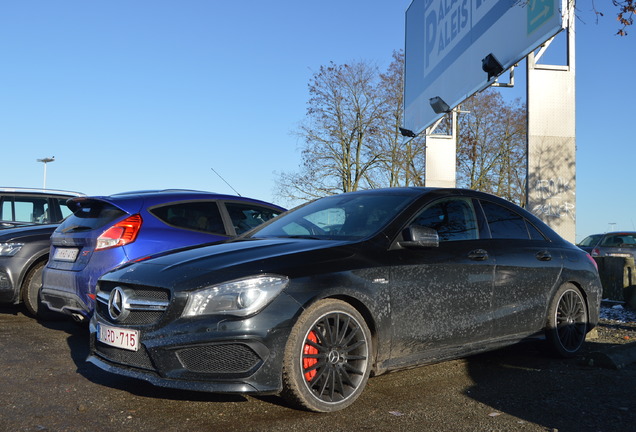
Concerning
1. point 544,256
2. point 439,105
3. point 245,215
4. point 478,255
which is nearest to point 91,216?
point 245,215

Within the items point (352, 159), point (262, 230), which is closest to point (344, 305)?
point (262, 230)

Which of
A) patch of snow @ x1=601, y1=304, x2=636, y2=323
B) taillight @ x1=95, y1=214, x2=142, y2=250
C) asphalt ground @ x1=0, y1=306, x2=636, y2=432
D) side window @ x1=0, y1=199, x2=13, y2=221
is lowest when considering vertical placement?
asphalt ground @ x1=0, y1=306, x2=636, y2=432

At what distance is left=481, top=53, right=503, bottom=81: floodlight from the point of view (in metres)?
12.2

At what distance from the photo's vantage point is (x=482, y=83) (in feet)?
43.3

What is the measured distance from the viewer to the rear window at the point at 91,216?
6082 mm

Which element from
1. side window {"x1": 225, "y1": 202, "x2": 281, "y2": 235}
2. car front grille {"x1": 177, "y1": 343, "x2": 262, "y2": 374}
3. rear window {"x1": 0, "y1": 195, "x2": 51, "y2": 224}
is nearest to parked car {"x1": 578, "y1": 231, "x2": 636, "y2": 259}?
side window {"x1": 225, "y1": 202, "x2": 281, "y2": 235}

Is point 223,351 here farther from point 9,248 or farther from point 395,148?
point 395,148

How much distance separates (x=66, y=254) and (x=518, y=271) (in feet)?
13.6

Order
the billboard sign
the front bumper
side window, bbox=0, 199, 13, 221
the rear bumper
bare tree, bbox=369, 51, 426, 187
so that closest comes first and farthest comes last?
the front bumper
the rear bumper
side window, bbox=0, 199, 13, 221
the billboard sign
bare tree, bbox=369, 51, 426, 187

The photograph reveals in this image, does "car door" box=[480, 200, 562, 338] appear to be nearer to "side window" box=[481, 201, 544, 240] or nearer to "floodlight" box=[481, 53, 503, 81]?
"side window" box=[481, 201, 544, 240]

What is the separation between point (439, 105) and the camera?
15977mm

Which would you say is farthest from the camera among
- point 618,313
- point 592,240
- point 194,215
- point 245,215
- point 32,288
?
point 592,240

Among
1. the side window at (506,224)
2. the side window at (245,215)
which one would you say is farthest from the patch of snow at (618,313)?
the side window at (245,215)

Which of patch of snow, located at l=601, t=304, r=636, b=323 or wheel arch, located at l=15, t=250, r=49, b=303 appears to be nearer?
wheel arch, located at l=15, t=250, r=49, b=303
